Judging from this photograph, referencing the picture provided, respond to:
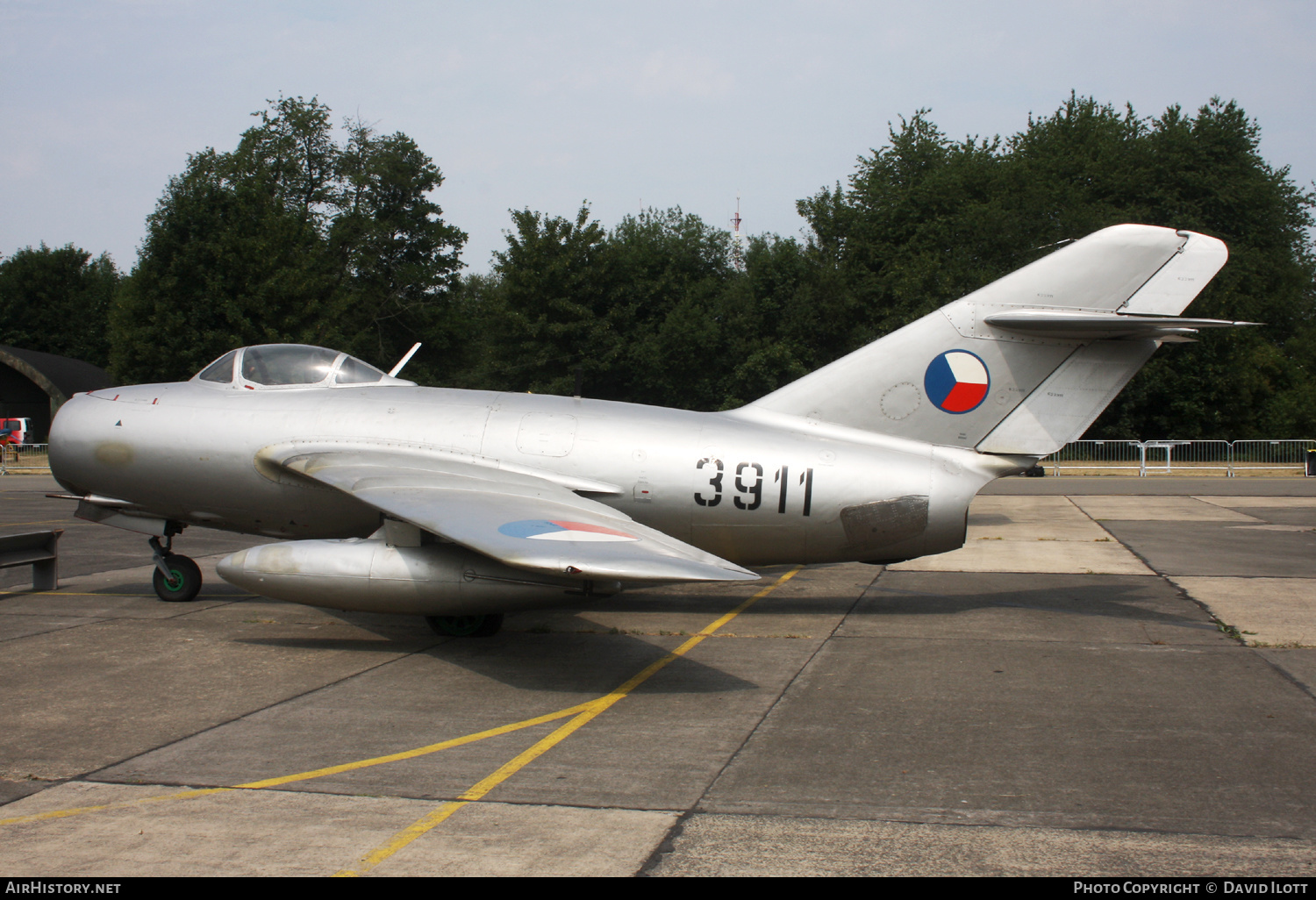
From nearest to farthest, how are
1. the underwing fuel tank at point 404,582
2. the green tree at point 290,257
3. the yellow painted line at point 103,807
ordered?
1. the yellow painted line at point 103,807
2. the underwing fuel tank at point 404,582
3. the green tree at point 290,257

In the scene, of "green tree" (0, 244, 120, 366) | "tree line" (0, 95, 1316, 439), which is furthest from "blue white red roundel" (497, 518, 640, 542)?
"green tree" (0, 244, 120, 366)

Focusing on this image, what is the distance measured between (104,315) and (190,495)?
78202 millimetres

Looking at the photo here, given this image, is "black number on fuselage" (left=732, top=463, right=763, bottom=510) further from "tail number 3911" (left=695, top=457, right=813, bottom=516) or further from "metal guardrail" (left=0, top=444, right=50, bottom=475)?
"metal guardrail" (left=0, top=444, right=50, bottom=475)

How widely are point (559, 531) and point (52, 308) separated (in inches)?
3422

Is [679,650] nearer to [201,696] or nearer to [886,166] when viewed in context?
[201,696]

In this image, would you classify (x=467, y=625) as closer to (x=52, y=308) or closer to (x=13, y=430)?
(x=13, y=430)

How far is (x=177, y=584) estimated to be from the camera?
35.9 feet

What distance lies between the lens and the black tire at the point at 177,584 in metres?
11.0

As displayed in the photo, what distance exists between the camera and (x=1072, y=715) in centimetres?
657

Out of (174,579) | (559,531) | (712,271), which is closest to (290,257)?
(712,271)

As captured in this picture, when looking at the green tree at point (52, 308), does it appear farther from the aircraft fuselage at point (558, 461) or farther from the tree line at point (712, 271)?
the aircraft fuselage at point (558, 461)

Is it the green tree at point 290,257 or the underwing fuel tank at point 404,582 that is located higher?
the green tree at point 290,257

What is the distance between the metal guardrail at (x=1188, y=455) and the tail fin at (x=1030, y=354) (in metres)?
28.9

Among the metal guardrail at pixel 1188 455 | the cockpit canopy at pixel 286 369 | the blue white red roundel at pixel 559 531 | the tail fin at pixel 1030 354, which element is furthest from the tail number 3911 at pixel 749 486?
the metal guardrail at pixel 1188 455
